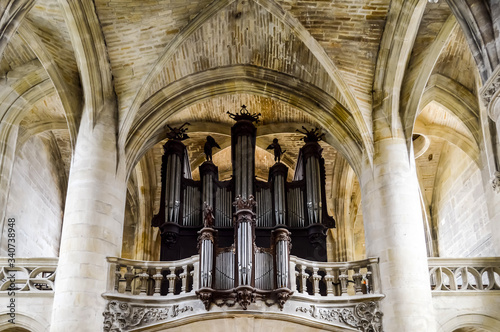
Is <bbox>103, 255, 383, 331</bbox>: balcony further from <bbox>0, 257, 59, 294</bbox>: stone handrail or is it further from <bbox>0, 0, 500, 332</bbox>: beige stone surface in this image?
<bbox>0, 257, 59, 294</bbox>: stone handrail

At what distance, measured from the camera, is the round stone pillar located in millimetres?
11258

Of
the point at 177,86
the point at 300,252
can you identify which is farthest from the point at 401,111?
the point at 177,86

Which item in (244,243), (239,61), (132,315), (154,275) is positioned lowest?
(132,315)

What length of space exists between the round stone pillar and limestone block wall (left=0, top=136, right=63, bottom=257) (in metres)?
7.13

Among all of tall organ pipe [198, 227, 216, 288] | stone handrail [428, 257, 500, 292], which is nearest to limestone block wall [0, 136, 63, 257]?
tall organ pipe [198, 227, 216, 288]

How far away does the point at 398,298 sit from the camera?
11.3 metres

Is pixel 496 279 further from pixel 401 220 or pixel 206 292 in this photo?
pixel 206 292

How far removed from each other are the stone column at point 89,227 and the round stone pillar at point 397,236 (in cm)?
465

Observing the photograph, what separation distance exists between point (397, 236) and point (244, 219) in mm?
2715

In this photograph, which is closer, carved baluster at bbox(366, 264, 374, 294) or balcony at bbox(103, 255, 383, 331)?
balcony at bbox(103, 255, 383, 331)

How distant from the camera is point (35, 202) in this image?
49.9 ft

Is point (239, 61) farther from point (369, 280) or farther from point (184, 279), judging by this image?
point (369, 280)

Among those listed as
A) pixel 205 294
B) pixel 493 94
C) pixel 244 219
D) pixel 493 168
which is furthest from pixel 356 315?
pixel 493 94

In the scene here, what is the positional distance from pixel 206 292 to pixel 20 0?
5397mm
